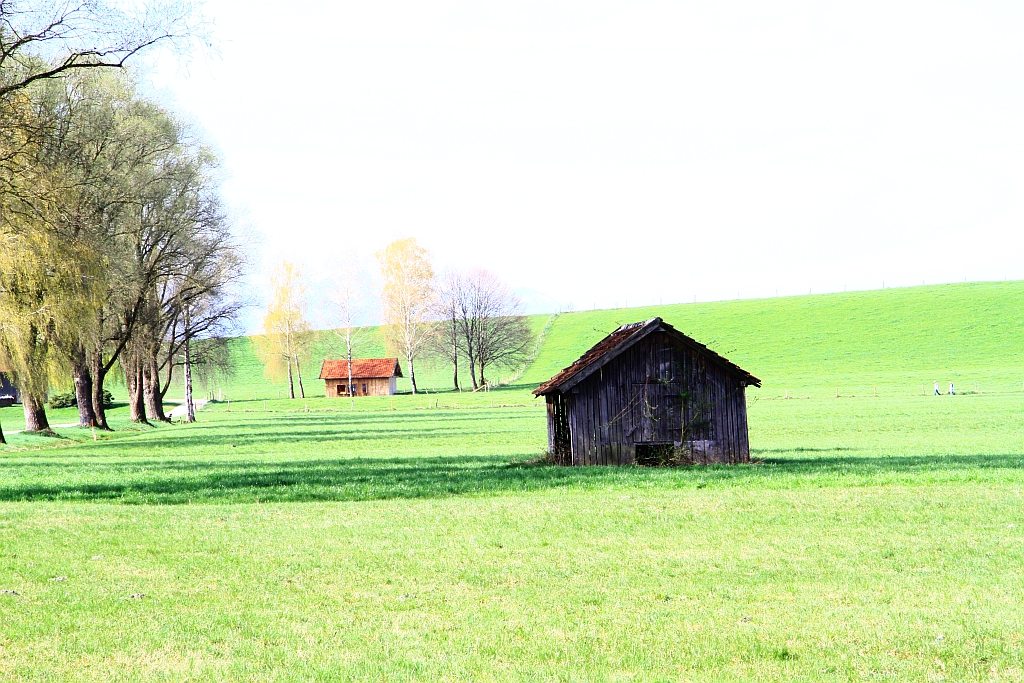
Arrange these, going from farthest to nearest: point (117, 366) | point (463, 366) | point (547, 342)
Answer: point (547, 342)
point (463, 366)
point (117, 366)

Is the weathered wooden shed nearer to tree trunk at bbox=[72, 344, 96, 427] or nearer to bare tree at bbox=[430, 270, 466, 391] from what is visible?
tree trunk at bbox=[72, 344, 96, 427]

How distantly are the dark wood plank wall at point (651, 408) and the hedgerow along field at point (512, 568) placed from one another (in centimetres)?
215

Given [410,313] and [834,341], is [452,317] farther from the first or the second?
[834,341]

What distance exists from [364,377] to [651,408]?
91552mm

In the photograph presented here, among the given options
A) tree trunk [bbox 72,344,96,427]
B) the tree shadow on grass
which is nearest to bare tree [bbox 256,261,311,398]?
tree trunk [bbox 72,344,96,427]

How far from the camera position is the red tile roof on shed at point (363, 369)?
118 meters

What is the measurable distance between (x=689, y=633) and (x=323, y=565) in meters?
5.61

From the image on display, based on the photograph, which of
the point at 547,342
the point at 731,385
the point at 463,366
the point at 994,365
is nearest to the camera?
the point at 731,385

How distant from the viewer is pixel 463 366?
13362 centimetres

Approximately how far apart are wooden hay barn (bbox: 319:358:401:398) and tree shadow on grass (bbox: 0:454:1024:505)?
87.1m

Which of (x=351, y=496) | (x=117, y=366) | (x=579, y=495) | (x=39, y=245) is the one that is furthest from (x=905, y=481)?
(x=117, y=366)

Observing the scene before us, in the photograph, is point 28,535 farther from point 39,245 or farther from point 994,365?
point 994,365

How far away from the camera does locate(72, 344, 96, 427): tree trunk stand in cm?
4787

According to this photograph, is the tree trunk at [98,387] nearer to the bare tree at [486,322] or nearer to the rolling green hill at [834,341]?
the rolling green hill at [834,341]
